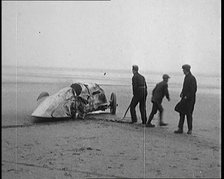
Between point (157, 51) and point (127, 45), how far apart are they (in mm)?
355

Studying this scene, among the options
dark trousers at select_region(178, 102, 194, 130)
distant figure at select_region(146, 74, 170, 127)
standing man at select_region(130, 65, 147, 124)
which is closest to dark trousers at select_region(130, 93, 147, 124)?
standing man at select_region(130, 65, 147, 124)

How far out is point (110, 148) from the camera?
3590 millimetres

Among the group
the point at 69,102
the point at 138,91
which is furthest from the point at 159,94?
the point at 69,102

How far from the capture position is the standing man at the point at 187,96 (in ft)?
10.5

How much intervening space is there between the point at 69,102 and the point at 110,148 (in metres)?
1.88

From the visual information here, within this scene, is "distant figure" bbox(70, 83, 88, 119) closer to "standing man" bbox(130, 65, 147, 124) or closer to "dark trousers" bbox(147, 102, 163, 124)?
"standing man" bbox(130, 65, 147, 124)

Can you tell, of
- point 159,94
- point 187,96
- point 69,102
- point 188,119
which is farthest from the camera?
point 69,102

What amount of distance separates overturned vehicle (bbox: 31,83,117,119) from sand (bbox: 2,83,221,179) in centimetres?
69

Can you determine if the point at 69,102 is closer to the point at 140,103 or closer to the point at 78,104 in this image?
the point at 78,104

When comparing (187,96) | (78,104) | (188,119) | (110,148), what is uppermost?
(187,96)

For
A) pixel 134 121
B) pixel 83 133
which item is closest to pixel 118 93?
pixel 134 121

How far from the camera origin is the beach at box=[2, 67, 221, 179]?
3.16 meters

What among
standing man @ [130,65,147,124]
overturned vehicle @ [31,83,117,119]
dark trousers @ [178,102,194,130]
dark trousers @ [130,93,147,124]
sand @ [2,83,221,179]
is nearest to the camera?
sand @ [2,83,221,179]

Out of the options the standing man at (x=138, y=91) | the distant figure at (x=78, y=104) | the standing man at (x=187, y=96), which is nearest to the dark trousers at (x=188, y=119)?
the standing man at (x=187, y=96)
